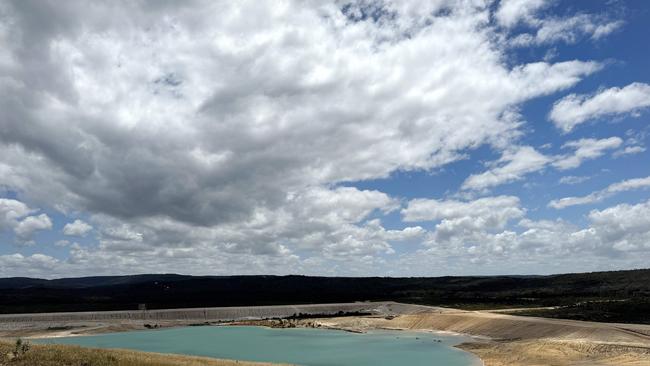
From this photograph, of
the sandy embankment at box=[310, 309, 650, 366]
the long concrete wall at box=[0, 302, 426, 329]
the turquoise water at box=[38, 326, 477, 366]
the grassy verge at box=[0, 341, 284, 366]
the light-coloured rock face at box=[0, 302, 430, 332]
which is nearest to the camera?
the grassy verge at box=[0, 341, 284, 366]

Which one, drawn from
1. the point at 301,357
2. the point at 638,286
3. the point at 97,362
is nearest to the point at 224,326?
→ the point at 301,357

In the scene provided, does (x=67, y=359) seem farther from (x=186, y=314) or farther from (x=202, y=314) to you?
(x=186, y=314)

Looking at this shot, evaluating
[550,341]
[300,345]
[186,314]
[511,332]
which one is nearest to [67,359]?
[300,345]

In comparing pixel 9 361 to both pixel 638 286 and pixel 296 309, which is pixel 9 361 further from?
pixel 638 286

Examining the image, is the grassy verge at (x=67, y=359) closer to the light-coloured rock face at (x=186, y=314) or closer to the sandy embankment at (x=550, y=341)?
the sandy embankment at (x=550, y=341)

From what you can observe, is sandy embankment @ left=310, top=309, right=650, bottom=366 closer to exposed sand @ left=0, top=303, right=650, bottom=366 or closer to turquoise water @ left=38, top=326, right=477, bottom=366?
exposed sand @ left=0, top=303, right=650, bottom=366

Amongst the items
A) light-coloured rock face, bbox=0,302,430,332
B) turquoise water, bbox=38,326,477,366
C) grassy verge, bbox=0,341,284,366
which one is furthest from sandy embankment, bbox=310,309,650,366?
grassy verge, bbox=0,341,284,366

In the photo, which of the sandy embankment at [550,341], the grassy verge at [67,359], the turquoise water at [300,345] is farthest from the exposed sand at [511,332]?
the grassy verge at [67,359]
